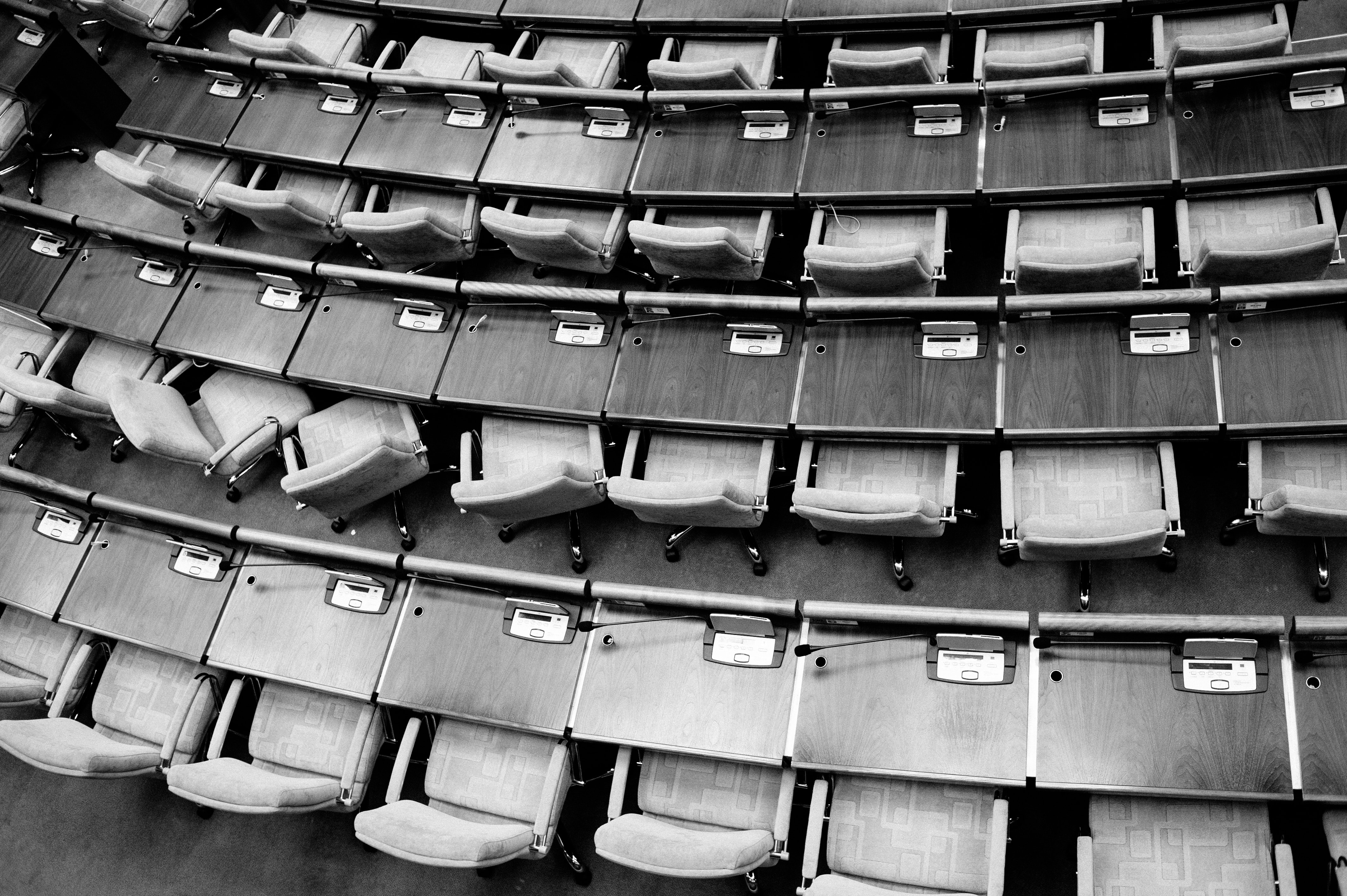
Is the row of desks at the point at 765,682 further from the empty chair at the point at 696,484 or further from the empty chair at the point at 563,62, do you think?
the empty chair at the point at 563,62

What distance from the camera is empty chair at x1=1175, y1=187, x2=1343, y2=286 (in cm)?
351

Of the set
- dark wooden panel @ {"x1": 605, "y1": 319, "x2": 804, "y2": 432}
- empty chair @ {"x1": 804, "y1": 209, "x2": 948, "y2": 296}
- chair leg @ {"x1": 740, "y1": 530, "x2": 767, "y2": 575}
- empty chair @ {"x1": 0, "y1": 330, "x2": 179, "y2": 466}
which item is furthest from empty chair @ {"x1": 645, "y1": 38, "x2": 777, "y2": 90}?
empty chair @ {"x1": 0, "y1": 330, "x2": 179, "y2": 466}

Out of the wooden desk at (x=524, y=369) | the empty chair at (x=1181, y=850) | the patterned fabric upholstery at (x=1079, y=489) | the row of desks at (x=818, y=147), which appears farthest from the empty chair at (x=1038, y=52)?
the empty chair at (x=1181, y=850)

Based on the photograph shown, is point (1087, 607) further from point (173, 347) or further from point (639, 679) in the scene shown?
point (173, 347)

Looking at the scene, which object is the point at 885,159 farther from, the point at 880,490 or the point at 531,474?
the point at 531,474

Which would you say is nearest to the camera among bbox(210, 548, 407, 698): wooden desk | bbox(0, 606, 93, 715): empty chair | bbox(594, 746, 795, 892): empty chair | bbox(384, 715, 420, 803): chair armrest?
bbox(594, 746, 795, 892): empty chair

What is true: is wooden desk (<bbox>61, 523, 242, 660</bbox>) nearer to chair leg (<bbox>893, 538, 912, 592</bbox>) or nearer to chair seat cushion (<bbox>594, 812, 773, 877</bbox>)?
chair seat cushion (<bbox>594, 812, 773, 877</bbox>)

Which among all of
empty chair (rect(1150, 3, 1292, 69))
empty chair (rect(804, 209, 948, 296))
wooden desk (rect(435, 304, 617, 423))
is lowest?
wooden desk (rect(435, 304, 617, 423))

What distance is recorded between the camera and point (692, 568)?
434 centimetres

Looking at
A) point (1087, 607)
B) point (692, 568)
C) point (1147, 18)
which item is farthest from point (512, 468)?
point (1147, 18)

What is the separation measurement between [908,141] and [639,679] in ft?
8.55

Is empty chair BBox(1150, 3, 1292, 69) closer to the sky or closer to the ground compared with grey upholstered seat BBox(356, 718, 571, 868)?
closer to the sky

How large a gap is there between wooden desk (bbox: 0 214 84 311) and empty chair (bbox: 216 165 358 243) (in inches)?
36.1

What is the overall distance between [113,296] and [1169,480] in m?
4.98
